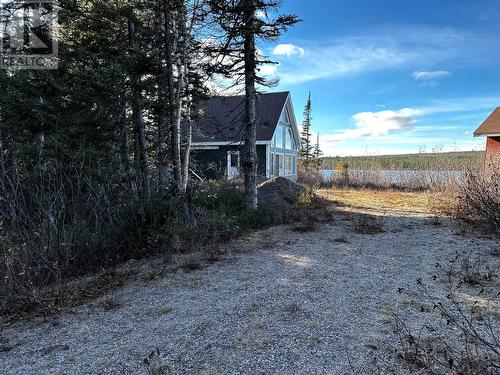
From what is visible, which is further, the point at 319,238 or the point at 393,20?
the point at 393,20

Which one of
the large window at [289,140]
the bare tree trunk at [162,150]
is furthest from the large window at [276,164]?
the bare tree trunk at [162,150]

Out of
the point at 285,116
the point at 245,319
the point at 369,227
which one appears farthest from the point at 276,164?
the point at 245,319

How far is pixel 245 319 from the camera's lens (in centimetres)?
336

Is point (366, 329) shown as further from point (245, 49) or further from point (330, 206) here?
point (330, 206)

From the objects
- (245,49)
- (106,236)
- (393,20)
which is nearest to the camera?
(106,236)

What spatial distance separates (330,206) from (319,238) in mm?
4823

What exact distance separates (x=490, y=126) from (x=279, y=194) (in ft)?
36.5

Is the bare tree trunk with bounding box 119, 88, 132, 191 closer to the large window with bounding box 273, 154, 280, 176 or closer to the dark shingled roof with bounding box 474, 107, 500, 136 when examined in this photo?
the large window with bounding box 273, 154, 280, 176

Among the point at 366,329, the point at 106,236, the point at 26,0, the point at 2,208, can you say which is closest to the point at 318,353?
the point at 366,329

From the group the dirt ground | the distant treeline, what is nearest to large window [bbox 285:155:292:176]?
the distant treeline

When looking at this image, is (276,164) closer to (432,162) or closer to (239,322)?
(432,162)

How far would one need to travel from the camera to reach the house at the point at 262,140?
61.9 feet

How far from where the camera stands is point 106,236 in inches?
221

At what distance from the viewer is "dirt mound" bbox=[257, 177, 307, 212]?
10.2 metres
